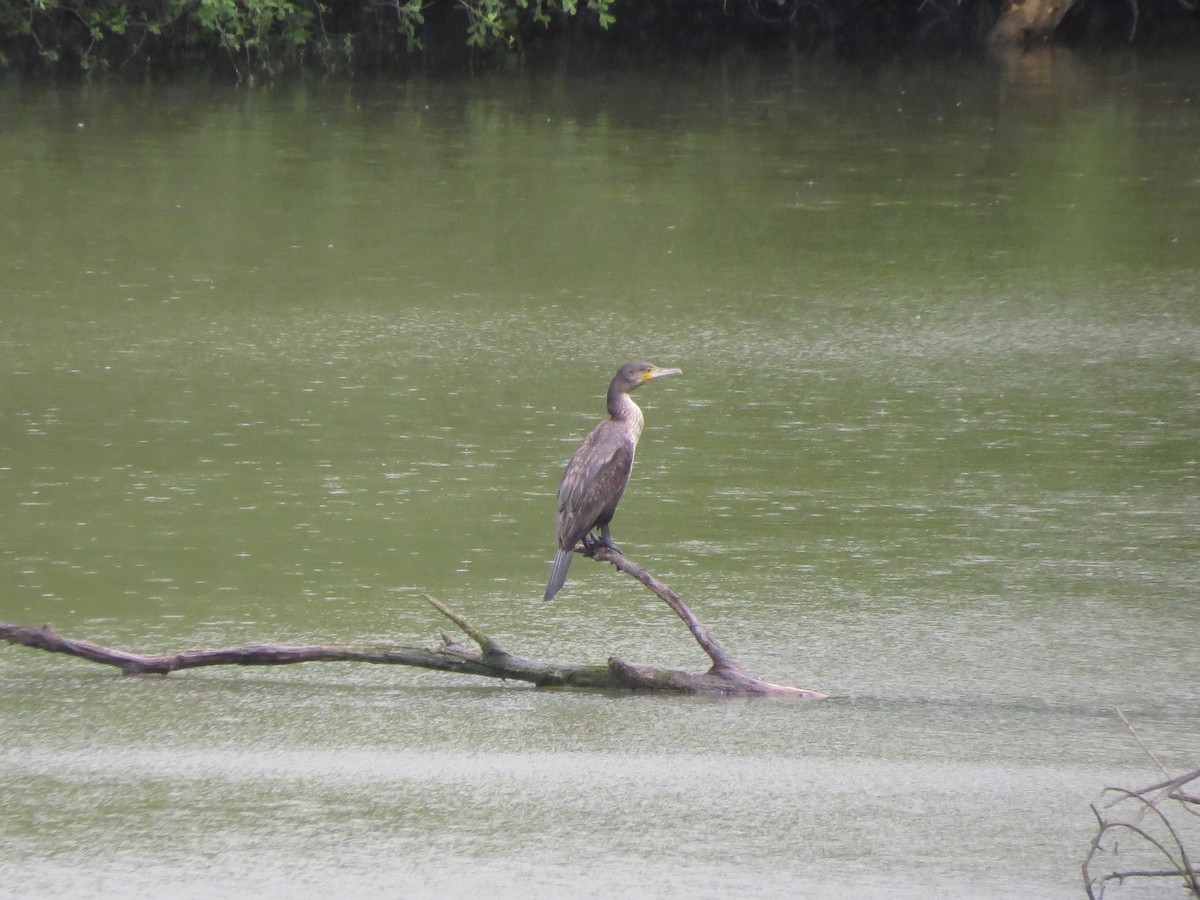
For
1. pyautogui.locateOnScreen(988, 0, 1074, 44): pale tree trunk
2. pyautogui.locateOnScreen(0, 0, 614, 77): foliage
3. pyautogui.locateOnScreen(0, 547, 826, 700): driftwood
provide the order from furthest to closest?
pyautogui.locateOnScreen(988, 0, 1074, 44): pale tree trunk
pyautogui.locateOnScreen(0, 0, 614, 77): foliage
pyautogui.locateOnScreen(0, 547, 826, 700): driftwood

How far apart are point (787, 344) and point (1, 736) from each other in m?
3.39

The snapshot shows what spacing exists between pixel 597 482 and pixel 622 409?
0.27 meters

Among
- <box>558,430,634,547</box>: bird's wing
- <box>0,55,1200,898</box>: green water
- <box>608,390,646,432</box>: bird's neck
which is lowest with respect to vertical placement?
<box>0,55,1200,898</box>: green water

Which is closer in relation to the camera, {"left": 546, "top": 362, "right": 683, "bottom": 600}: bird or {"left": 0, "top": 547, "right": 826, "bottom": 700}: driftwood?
{"left": 0, "top": 547, "right": 826, "bottom": 700}: driftwood

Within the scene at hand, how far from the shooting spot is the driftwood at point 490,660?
10.9 feet

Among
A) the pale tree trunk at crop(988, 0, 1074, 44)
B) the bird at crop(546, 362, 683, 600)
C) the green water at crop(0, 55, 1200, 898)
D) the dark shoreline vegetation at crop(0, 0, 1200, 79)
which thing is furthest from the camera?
the pale tree trunk at crop(988, 0, 1074, 44)

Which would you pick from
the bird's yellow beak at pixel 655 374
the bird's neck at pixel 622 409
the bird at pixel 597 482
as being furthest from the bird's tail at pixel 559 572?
the bird's yellow beak at pixel 655 374

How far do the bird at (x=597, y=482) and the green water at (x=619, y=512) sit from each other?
0.63ft

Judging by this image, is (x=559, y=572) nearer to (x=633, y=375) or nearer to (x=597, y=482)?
(x=597, y=482)

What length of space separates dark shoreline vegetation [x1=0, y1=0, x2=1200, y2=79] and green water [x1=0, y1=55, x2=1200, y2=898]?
347 centimetres

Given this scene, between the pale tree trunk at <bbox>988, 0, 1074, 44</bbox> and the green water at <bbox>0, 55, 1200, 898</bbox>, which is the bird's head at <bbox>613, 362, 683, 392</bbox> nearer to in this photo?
the green water at <bbox>0, 55, 1200, 898</bbox>

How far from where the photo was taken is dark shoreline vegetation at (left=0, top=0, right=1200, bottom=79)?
12.7 meters

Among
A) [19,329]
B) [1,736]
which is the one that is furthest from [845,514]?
[19,329]

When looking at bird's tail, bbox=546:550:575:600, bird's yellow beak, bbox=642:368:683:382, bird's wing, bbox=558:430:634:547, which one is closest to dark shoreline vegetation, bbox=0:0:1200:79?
bird's yellow beak, bbox=642:368:683:382
